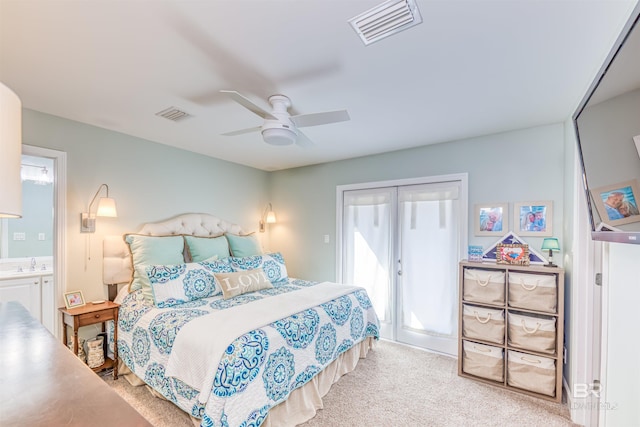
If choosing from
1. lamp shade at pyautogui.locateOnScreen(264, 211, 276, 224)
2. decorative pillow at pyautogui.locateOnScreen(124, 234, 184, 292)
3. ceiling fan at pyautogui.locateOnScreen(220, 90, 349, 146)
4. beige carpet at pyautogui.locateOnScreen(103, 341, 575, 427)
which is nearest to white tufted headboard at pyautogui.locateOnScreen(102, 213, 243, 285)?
decorative pillow at pyautogui.locateOnScreen(124, 234, 184, 292)

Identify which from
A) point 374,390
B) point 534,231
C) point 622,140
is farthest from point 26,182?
point 534,231

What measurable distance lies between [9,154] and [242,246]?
3238 millimetres

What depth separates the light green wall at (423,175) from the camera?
9.16ft

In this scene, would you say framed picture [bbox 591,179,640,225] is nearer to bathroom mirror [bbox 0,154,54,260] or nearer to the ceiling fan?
the ceiling fan

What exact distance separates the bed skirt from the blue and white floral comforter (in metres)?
0.11

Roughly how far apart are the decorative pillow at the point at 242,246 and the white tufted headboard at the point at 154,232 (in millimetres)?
217

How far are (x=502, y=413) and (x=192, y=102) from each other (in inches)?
134

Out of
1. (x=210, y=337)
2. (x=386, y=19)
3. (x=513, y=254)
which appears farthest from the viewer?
(x=513, y=254)

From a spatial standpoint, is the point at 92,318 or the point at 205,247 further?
the point at 205,247

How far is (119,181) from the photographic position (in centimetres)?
309

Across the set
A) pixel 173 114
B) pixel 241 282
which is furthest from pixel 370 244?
pixel 173 114

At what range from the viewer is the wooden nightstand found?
2459 millimetres

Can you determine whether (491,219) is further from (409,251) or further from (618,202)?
(618,202)

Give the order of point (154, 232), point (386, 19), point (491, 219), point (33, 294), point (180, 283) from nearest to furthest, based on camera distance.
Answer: point (386, 19) < point (180, 283) < point (491, 219) < point (154, 232) < point (33, 294)
